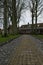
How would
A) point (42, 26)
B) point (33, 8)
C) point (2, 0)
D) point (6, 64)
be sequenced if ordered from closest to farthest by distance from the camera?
point (6, 64), point (2, 0), point (33, 8), point (42, 26)

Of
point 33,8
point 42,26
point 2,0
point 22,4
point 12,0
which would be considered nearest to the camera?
point 2,0

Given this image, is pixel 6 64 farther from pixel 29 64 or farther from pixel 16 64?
pixel 29 64

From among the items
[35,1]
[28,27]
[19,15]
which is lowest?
[28,27]

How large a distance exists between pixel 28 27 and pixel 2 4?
84690 millimetres

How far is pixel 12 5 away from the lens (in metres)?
48.8

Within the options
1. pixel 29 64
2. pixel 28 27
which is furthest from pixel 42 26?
pixel 29 64

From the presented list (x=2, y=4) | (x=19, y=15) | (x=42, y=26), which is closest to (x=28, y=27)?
(x=42, y=26)

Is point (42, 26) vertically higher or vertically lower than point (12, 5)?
lower

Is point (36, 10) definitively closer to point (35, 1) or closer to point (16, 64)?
point (35, 1)

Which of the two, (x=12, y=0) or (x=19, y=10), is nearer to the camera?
(x=12, y=0)

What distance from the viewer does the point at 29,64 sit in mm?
7363

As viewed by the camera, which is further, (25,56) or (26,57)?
(25,56)

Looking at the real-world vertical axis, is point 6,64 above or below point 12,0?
below

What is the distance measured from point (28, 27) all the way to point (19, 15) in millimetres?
56082
